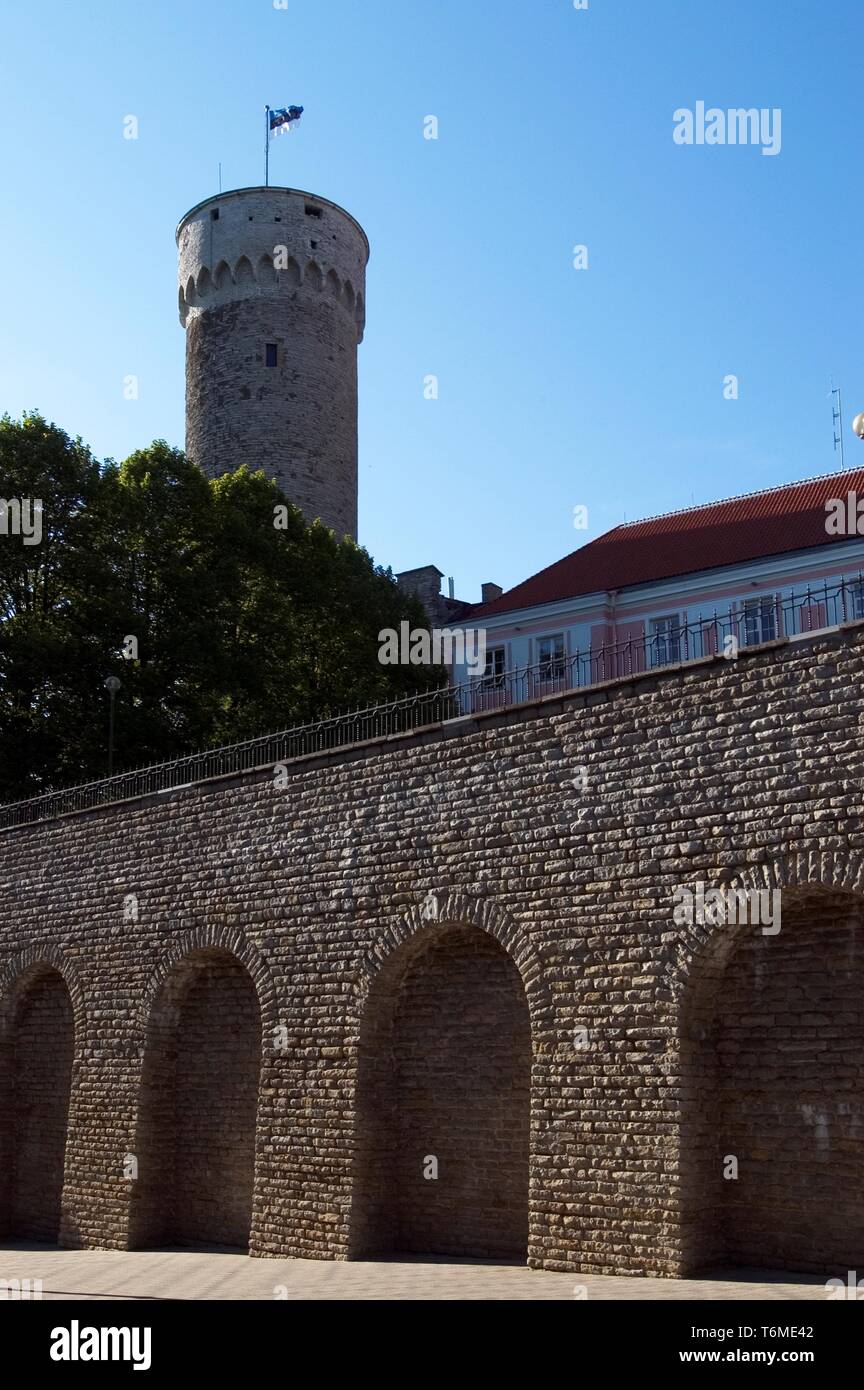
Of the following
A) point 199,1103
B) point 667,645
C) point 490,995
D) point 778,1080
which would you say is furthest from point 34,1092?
point 667,645

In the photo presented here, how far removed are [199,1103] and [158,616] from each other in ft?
47.1

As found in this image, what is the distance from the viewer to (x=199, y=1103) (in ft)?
60.3

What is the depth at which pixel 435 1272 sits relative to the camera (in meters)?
13.6

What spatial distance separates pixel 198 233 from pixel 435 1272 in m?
37.4

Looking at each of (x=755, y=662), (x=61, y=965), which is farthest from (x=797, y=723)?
(x=61, y=965)

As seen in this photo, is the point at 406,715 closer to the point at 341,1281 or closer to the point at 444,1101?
the point at 444,1101

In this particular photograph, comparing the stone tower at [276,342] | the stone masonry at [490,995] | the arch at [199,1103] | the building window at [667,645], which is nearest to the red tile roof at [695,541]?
the building window at [667,645]

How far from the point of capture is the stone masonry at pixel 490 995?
39.4 feet

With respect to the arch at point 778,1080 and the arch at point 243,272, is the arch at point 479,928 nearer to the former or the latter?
the arch at point 778,1080

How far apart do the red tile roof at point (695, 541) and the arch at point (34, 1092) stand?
14.8 m

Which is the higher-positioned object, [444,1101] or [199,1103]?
[444,1101]

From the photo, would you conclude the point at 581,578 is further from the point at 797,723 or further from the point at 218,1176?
the point at 797,723

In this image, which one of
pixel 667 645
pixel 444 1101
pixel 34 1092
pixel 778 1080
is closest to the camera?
pixel 778 1080

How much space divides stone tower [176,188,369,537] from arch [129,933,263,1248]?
78.4 feet
